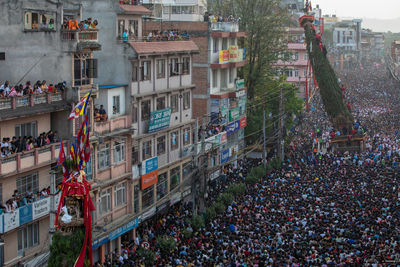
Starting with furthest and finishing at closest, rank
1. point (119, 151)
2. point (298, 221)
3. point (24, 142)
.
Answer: point (298, 221) < point (119, 151) < point (24, 142)

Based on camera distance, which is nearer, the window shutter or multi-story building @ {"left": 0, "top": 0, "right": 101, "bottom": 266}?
multi-story building @ {"left": 0, "top": 0, "right": 101, "bottom": 266}

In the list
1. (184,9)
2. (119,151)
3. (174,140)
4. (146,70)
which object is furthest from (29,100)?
(184,9)

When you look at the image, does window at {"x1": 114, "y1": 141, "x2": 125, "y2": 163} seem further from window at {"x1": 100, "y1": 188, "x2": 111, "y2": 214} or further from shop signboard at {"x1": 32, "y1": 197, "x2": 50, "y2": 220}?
shop signboard at {"x1": 32, "y1": 197, "x2": 50, "y2": 220}

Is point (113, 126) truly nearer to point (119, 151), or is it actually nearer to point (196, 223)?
point (119, 151)

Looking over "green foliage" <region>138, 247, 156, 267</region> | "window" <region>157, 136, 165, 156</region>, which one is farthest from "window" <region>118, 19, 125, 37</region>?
"green foliage" <region>138, 247, 156, 267</region>

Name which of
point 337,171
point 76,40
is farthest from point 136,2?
point 337,171

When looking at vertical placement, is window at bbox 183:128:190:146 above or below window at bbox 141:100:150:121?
below

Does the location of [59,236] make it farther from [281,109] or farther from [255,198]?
[281,109]

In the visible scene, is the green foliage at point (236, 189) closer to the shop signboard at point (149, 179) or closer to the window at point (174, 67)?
the shop signboard at point (149, 179)
